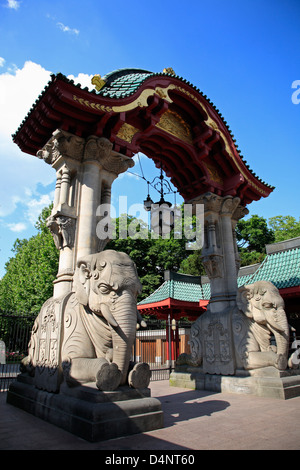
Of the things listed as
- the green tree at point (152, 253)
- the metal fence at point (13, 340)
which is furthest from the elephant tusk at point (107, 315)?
the green tree at point (152, 253)

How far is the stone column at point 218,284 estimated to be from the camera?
27.0ft

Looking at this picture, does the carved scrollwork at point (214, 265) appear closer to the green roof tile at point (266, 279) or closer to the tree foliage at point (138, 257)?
the green roof tile at point (266, 279)

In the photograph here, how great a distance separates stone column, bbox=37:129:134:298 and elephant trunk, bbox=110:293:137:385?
1827mm

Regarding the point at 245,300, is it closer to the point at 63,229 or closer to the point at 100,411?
the point at 63,229

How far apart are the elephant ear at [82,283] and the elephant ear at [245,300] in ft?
14.9

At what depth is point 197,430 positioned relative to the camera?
14.2 feet

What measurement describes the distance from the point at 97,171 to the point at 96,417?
4.88 meters

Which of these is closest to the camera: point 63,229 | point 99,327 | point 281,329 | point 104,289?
point 104,289

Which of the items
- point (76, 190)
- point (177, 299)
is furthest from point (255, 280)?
point (76, 190)

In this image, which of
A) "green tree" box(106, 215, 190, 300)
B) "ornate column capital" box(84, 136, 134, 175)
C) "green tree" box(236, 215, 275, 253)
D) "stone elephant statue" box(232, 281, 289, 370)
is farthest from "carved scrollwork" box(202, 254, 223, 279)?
"green tree" box(236, 215, 275, 253)

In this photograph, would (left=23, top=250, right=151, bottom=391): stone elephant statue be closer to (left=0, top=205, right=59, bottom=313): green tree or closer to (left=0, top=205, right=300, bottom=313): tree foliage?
(left=0, top=205, right=300, bottom=313): tree foliage

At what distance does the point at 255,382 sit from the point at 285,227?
3111 cm

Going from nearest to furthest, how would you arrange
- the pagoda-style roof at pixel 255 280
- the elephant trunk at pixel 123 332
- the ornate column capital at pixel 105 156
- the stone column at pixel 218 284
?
the elephant trunk at pixel 123 332
the ornate column capital at pixel 105 156
the stone column at pixel 218 284
the pagoda-style roof at pixel 255 280

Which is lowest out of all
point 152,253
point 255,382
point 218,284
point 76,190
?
point 255,382
